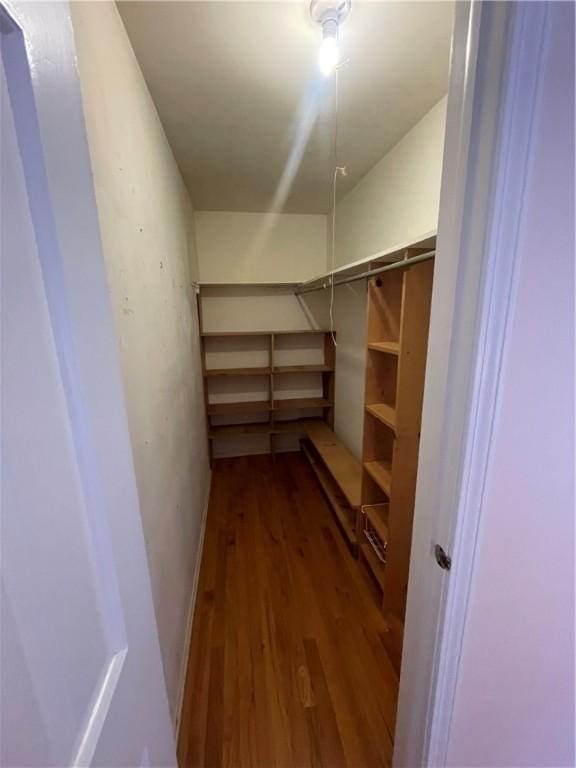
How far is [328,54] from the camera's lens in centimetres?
112

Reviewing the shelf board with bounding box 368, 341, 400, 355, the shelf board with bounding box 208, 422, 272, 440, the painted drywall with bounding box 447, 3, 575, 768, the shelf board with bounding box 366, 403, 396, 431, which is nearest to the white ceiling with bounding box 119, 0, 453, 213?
the painted drywall with bounding box 447, 3, 575, 768

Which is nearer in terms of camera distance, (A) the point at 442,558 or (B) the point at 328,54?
(A) the point at 442,558

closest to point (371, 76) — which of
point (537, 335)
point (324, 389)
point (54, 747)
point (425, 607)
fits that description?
point (537, 335)

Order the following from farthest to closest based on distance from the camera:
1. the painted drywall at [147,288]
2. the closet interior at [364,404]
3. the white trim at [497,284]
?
the closet interior at [364,404] < the painted drywall at [147,288] < the white trim at [497,284]

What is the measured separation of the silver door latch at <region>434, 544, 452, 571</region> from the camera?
0.67m

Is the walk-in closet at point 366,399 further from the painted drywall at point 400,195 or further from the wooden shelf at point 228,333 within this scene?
the wooden shelf at point 228,333

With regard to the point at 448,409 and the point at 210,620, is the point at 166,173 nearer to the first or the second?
the point at 448,409

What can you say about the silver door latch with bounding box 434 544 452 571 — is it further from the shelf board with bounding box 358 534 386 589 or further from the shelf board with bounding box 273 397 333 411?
the shelf board with bounding box 273 397 333 411

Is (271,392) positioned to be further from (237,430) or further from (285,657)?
(285,657)

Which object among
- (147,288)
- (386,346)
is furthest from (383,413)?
(147,288)

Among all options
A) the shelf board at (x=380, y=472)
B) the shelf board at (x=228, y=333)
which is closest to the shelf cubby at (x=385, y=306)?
the shelf board at (x=380, y=472)

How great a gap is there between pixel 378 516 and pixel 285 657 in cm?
81

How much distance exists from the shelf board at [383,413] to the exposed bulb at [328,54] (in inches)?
55.8

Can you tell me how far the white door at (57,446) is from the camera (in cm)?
34
